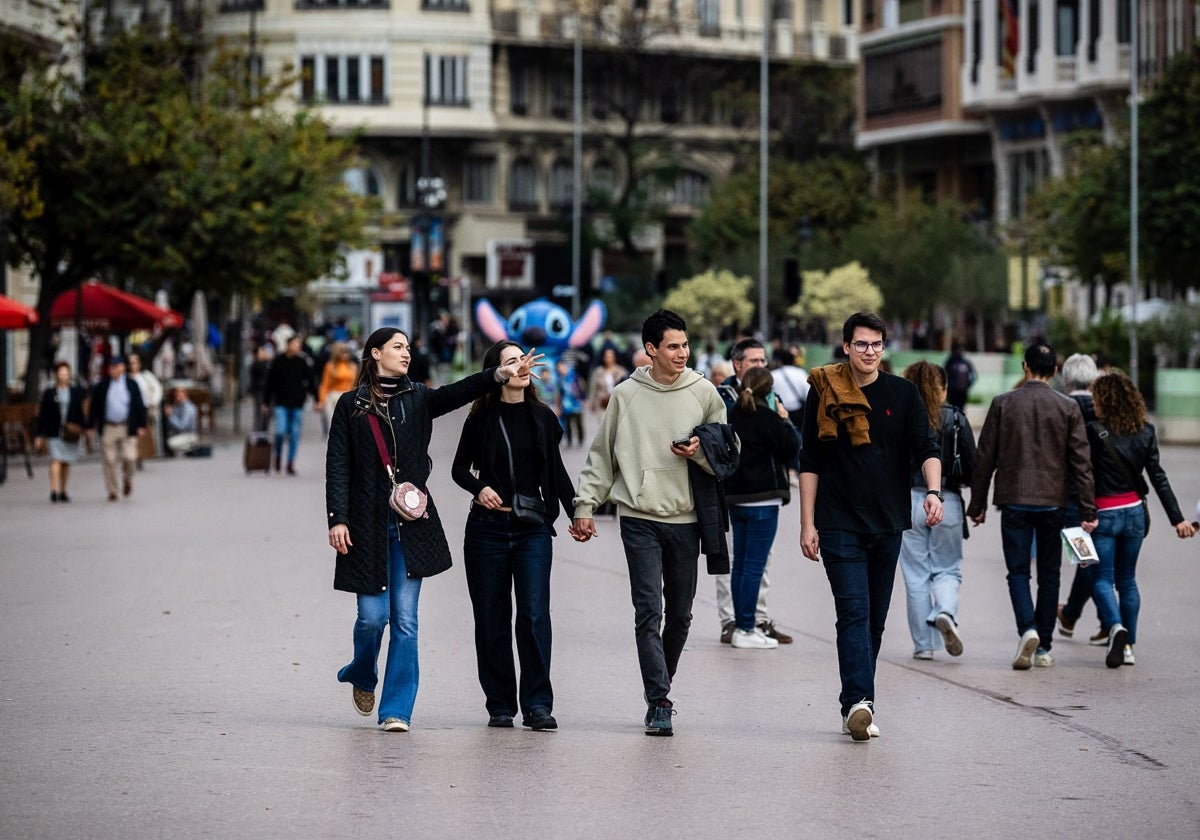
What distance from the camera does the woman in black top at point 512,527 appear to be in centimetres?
977

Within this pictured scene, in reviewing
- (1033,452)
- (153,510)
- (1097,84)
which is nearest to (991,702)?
(1033,452)

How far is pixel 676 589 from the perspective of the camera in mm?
9922

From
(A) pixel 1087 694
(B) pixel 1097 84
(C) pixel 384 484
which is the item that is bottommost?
(A) pixel 1087 694

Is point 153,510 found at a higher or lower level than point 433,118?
lower

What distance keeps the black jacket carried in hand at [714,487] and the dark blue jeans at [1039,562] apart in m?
2.78

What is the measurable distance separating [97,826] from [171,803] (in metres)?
0.45

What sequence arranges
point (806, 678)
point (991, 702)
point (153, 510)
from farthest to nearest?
1. point (153, 510)
2. point (806, 678)
3. point (991, 702)

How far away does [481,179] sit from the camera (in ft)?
275

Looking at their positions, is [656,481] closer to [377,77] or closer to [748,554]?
[748,554]

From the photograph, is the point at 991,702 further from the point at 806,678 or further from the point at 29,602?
the point at 29,602

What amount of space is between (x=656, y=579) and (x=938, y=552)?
10.9ft

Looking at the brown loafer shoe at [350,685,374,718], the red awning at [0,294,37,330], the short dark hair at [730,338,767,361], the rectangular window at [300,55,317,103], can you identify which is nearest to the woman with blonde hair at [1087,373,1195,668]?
the short dark hair at [730,338,767,361]

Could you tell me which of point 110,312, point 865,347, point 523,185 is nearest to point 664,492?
point 865,347

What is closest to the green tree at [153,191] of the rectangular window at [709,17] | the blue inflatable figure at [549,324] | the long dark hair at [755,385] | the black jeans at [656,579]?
the blue inflatable figure at [549,324]
